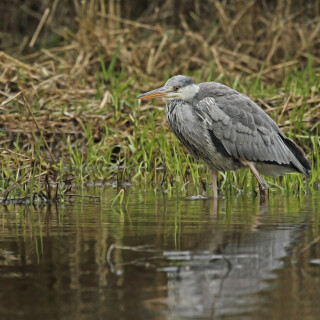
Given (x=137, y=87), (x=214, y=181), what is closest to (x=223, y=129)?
(x=214, y=181)

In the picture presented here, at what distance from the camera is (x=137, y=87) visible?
11734 mm

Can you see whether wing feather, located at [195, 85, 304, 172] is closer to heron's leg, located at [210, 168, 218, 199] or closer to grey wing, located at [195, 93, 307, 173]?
grey wing, located at [195, 93, 307, 173]

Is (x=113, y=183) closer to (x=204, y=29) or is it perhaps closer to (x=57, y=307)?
(x=57, y=307)

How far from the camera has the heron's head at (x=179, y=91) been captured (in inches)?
299

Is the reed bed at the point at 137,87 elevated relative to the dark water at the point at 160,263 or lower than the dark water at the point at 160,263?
elevated

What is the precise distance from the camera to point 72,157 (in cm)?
888

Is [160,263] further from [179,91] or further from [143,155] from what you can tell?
[143,155]

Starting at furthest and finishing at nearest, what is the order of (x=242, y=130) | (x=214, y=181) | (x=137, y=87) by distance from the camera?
(x=137, y=87) < (x=242, y=130) < (x=214, y=181)

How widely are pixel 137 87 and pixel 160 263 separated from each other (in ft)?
26.3

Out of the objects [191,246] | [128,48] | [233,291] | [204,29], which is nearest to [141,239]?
[191,246]

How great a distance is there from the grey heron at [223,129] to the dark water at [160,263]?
1.53 metres

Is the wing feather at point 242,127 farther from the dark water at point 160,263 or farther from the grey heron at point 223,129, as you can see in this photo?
the dark water at point 160,263

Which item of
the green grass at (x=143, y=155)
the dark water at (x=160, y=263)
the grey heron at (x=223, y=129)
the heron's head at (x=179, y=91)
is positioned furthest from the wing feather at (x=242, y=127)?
the dark water at (x=160, y=263)

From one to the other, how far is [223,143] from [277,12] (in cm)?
666
